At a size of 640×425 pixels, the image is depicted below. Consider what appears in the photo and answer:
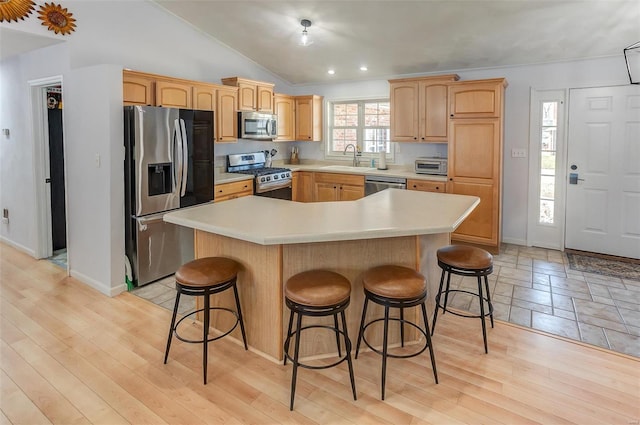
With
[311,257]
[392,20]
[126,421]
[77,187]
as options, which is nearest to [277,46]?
[392,20]

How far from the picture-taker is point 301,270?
246cm

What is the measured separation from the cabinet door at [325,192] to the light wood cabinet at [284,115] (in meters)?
0.93

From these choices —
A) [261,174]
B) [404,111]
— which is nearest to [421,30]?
[404,111]

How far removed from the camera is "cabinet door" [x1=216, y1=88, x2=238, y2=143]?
4.95 metres

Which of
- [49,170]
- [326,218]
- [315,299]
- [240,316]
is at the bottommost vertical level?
[240,316]

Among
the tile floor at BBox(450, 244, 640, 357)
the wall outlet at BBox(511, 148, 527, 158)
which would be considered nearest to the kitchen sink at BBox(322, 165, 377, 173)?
the wall outlet at BBox(511, 148, 527, 158)

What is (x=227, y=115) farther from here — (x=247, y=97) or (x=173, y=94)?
(x=173, y=94)

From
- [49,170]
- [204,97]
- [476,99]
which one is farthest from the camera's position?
[204,97]

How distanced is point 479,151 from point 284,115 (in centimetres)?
299

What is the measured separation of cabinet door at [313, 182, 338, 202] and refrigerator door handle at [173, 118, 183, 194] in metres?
2.50

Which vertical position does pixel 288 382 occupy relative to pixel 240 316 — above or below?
below

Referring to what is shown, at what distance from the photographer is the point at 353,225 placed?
2.29 m

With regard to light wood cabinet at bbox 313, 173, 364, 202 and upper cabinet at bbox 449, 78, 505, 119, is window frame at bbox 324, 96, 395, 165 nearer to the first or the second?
light wood cabinet at bbox 313, 173, 364, 202

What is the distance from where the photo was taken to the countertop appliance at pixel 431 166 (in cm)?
511
